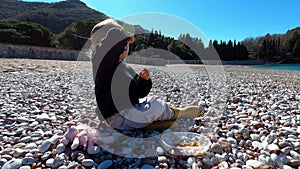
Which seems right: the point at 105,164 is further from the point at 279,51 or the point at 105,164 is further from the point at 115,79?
the point at 279,51

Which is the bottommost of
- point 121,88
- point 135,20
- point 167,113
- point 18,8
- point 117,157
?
point 117,157

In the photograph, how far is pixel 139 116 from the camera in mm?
1799

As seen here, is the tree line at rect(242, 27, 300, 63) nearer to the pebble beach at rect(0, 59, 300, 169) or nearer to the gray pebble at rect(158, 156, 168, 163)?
the pebble beach at rect(0, 59, 300, 169)

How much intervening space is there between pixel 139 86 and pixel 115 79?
214mm

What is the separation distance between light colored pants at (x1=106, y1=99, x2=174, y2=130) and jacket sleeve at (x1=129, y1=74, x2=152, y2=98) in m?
0.12

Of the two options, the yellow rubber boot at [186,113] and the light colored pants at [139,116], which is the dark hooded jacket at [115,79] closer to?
the light colored pants at [139,116]

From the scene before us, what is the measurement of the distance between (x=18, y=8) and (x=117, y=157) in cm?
9620

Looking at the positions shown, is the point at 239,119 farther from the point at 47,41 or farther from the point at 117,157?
the point at 47,41

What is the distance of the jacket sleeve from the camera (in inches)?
67.8

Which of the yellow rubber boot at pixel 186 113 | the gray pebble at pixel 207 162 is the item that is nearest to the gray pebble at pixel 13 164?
the gray pebble at pixel 207 162

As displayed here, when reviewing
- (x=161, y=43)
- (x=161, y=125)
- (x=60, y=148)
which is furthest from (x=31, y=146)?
(x=161, y=43)

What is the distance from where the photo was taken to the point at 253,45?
57.9 meters

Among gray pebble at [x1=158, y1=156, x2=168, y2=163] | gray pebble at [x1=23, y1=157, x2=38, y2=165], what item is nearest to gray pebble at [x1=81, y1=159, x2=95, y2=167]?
gray pebble at [x1=23, y1=157, x2=38, y2=165]

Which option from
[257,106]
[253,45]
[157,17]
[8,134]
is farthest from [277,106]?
[253,45]
